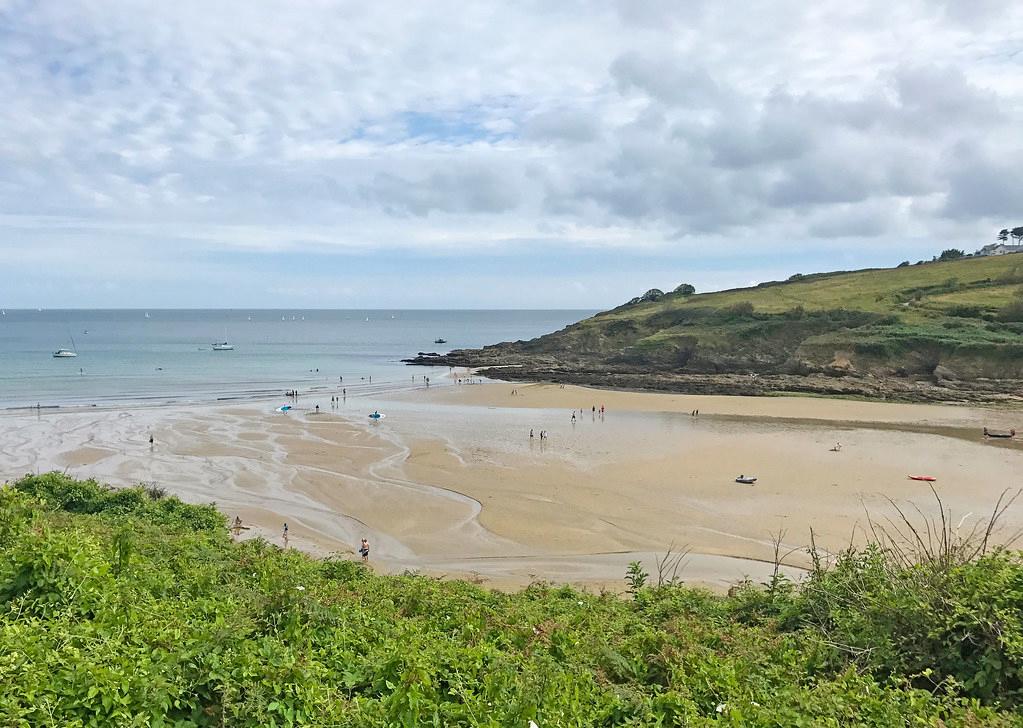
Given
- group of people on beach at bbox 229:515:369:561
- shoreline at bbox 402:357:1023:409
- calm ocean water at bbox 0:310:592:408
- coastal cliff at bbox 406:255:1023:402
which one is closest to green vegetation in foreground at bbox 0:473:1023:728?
group of people on beach at bbox 229:515:369:561

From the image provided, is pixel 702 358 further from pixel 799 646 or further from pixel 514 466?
pixel 799 646

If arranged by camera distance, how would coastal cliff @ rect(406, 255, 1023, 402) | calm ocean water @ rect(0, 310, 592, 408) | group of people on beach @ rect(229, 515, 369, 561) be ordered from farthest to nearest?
coastal cliff @ rect(406, 255, 1023, 402) → calm ocean water @ rect(0, 310, 592, 408) → group of people on beach @ rect(229, 515, 369, 561)

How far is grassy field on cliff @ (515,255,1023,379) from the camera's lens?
2506 inches

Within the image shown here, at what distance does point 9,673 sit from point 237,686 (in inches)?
73.1

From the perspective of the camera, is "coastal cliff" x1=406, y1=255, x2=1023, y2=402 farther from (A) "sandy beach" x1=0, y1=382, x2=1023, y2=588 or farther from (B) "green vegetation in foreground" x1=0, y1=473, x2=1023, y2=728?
(B) "green vegetation in foreground" x1=0, y1=473, x2=1023, y2=728

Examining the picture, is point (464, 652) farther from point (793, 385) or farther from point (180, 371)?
point (180, 371)

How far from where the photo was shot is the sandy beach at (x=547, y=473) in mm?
21938

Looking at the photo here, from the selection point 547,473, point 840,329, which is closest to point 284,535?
point 547,473

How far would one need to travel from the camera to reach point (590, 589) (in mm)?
17719

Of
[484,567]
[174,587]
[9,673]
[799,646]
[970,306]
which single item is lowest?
[484,567]

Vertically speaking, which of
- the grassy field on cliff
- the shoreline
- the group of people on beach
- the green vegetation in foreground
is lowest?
the group of people on beach

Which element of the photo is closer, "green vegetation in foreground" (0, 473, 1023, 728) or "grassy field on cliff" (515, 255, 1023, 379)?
"green vegetation in foreground" (0, 473, 1023, 728)

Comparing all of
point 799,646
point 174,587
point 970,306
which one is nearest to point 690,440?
point 799,646

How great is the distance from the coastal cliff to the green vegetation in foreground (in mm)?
53387
